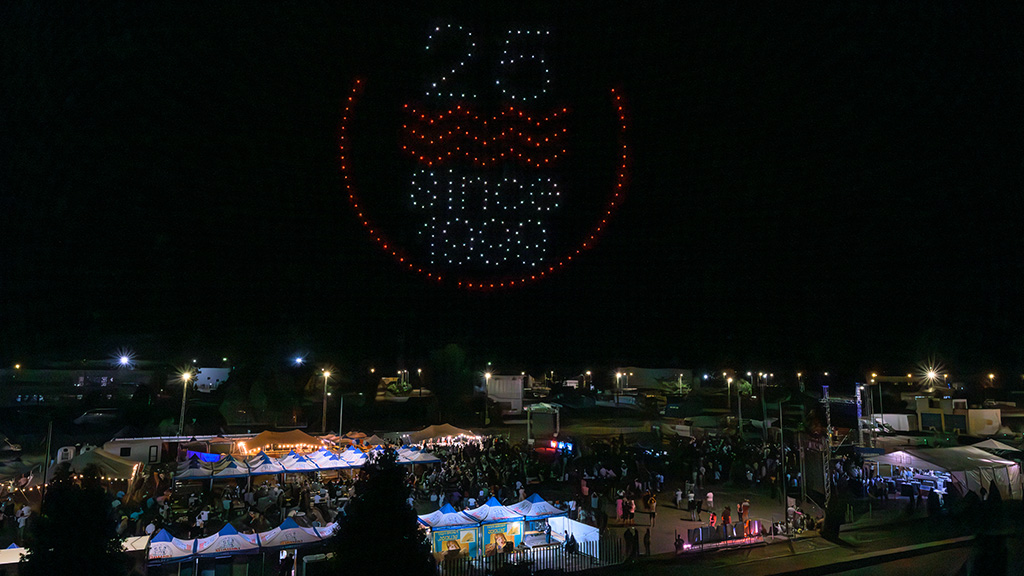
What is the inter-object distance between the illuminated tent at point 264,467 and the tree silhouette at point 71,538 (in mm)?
13707

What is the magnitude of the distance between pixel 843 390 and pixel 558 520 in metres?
53.4

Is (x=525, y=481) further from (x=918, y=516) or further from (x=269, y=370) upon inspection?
(x=269, y=370)

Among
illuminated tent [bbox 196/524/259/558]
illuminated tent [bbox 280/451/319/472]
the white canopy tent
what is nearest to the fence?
illuminated tent [bbox 196/524/259/558]

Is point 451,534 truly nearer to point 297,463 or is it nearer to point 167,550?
point 167,550

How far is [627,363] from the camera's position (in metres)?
85.3

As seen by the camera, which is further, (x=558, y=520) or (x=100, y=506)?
(x=558, y=520)

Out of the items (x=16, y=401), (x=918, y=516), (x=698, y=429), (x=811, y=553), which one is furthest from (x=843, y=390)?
(x=16, y=401)

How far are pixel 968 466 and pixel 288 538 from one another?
20.8 m

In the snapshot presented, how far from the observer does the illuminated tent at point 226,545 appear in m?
11.5

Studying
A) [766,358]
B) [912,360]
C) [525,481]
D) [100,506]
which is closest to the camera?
[100,506]

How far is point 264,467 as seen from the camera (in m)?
19.9

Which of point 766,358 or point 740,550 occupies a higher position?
point 766,358

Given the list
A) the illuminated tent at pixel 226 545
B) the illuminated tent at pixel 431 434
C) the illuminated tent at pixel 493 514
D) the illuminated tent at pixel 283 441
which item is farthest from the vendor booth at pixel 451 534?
the illuminated tent at pixel 431 434

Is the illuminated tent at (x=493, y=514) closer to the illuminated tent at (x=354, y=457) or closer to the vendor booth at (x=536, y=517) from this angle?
the vendor booth at (x=536, y=517)
